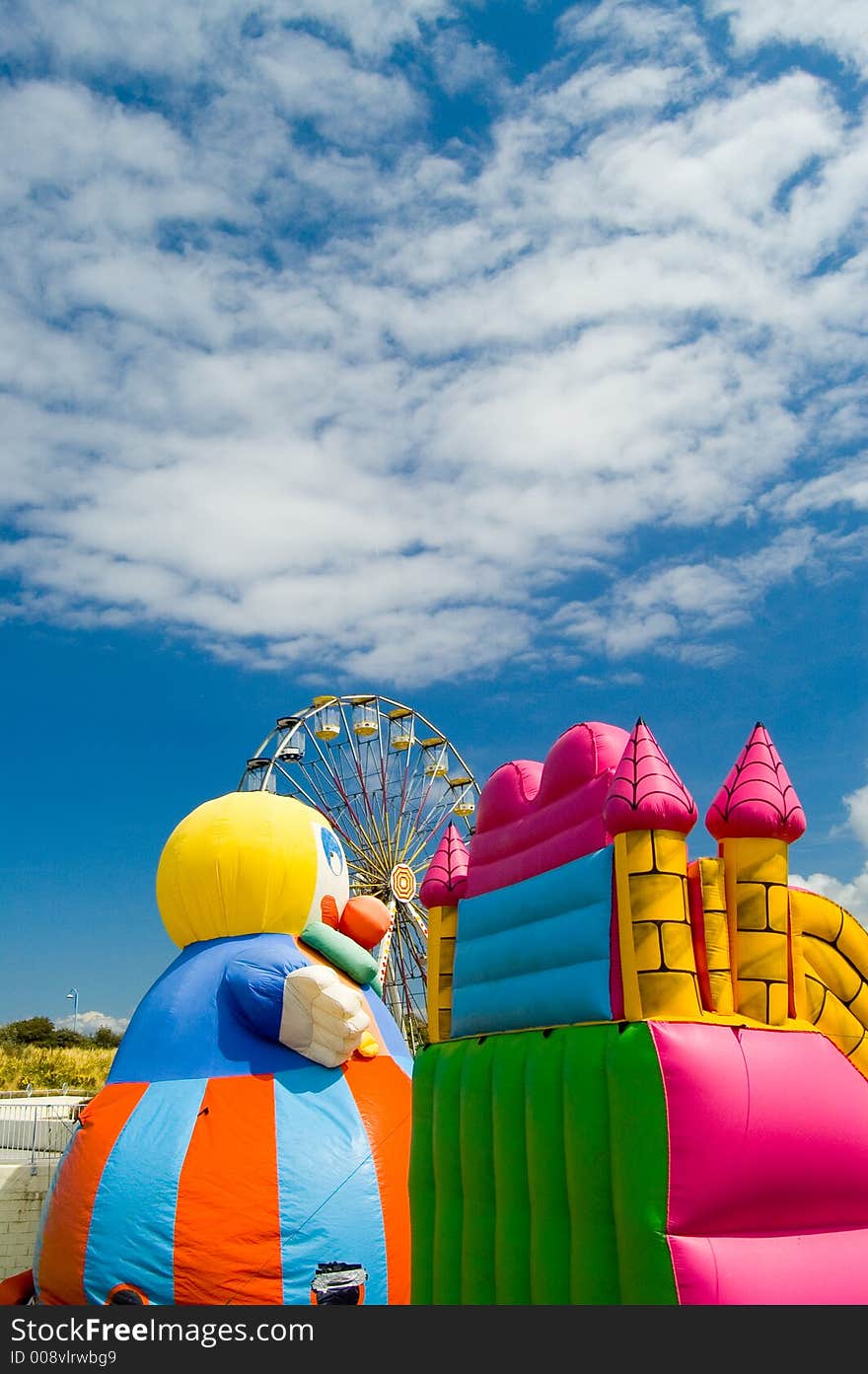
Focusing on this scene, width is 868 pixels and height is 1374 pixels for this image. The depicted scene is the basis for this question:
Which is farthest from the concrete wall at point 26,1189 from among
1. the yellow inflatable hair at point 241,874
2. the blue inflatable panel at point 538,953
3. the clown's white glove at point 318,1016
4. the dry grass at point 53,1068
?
the dry grass at point 53,1068

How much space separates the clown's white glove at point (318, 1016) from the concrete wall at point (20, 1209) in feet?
18.5

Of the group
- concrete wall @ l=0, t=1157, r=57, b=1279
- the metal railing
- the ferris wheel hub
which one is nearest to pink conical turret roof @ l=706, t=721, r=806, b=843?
the metal railing

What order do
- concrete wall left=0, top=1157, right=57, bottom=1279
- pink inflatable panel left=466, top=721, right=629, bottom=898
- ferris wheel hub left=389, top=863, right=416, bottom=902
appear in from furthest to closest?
ferris wheel hub left=389, top=863, right=416, bottom=902, concrete wall left=0, top=1157, right=57, bottom=1279, pink inflatable panel left=466, top=721, right=629, bottom=898

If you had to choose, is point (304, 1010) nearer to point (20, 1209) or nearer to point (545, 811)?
point (545, 811)

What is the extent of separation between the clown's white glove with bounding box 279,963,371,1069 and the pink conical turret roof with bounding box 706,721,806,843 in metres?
3.67

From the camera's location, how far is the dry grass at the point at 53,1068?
22953 mm

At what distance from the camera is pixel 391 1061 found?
9109 mm

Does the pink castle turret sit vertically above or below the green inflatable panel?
above

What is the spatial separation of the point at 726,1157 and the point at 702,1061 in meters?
0.39

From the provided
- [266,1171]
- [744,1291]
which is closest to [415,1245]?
[266,1171]

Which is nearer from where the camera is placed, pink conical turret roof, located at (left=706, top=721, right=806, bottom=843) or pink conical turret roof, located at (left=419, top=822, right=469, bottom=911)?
pink conical turret roof, located at (left=706, top=721, right=806, bottom=843)

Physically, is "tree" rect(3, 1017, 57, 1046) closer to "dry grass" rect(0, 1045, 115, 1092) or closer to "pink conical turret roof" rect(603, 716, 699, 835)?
"dry grass" rect(0, 1045, 115, 1092)

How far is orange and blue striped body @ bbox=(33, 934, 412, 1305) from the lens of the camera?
24.5 ft

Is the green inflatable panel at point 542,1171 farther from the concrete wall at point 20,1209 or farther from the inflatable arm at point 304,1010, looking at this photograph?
the concrete wall at point 20,1209
